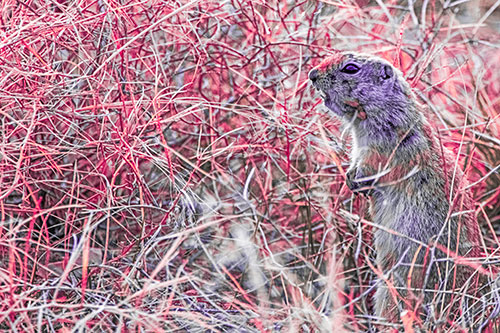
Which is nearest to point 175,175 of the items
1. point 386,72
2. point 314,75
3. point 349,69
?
point 314,75

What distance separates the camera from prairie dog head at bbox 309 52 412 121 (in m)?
2.65

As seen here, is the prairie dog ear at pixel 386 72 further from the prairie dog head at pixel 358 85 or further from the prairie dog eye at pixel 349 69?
the prairie dog eye at pixel 349 69

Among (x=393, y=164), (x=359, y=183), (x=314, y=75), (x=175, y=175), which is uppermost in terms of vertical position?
(x=314, y=75)

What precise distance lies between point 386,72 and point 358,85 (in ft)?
0.43

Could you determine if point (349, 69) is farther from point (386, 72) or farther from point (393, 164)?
point (393, 164)

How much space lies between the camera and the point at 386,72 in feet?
8.84

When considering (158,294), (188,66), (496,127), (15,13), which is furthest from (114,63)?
(496,127)

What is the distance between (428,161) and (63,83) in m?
1.40

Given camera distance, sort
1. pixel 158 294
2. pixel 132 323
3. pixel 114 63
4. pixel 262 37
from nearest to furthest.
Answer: pixel 132 323, pixel 158 294, pixel 114 63, pixel 262 37

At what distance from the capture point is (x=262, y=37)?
318 cm

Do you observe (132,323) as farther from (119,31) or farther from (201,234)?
(119,31)

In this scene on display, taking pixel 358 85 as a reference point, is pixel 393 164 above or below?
below

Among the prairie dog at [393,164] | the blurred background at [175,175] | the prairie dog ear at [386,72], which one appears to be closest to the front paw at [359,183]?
the prairie dog at [393,164]

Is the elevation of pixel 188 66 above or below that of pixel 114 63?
below
